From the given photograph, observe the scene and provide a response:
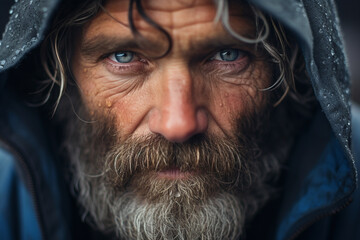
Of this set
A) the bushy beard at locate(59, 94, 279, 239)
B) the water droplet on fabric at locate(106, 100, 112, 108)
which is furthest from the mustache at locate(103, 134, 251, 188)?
the water droplet on fabric at locate(106, 100, 112, 108)

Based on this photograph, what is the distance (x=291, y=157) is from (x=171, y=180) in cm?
80

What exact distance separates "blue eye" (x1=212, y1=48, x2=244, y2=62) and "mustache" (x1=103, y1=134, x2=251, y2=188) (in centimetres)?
32

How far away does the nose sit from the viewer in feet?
4.42

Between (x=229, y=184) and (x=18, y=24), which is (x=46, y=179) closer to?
(x=18, y=24)

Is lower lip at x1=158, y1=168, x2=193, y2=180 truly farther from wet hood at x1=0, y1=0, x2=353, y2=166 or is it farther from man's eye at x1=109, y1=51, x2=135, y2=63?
wet hood at x1=0, y1=0, x2=353, y2=166

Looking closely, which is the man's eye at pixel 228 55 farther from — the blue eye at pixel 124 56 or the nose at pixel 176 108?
the blue eye at pixel 124 56

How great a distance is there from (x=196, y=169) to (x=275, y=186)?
2.47 feet

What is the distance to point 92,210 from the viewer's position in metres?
1.94

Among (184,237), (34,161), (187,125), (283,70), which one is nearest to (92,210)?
(34,161)

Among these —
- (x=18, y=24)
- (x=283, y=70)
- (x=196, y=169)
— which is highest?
(x=18, y=24)

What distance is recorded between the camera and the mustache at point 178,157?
146 centimetres

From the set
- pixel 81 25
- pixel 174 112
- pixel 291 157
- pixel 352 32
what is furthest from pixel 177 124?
pixel 352 32

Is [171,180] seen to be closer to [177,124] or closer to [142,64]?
[177,124]

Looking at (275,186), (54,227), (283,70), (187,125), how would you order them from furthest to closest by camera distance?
1. (275,186)
2. (54,227)
3. (283,70)
4. (187,125)
